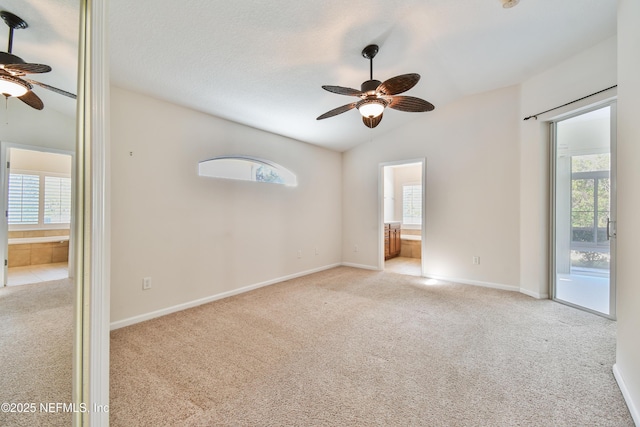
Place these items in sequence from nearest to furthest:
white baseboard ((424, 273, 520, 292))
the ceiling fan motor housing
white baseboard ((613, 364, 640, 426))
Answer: white baseboard ((613, 364, 640, 426))
the ceiling fan motor housing
white baseboard ((424, 273, 520, 292))

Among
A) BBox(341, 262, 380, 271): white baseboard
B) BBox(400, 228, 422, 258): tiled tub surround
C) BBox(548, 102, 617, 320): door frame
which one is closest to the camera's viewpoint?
BBox(548, 102, 617, 320): door frame

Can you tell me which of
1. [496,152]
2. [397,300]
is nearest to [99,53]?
[397,300]

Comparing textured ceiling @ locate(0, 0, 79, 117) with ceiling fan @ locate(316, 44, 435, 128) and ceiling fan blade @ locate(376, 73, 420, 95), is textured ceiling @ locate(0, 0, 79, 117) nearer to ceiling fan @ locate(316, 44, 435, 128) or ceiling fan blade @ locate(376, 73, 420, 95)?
ceiling fan @ locate(316, 44, 435, 128)

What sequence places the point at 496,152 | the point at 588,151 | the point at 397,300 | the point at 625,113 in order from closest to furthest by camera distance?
the point at 625,113 → the point at 588,151 → the point at 397,300 → the point at 496,152

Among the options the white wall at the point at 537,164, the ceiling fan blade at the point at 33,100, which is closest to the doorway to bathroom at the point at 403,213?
the white wall at the point at 537,164

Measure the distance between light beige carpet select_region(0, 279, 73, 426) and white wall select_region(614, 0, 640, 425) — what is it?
114 inches

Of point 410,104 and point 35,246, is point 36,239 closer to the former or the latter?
point 35,246

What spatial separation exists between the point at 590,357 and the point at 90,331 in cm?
336

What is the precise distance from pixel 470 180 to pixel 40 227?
4.81m

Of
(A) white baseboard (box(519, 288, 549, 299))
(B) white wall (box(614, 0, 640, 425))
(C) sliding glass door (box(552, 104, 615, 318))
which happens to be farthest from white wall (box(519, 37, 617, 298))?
(B) white wall (box(614, 0, 640, 425))

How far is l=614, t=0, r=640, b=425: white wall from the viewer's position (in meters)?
1.58

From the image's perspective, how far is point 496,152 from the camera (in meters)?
4.04

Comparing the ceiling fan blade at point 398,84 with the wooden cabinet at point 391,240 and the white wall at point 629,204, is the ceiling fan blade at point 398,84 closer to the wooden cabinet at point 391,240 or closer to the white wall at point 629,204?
the white wall at point 629,204

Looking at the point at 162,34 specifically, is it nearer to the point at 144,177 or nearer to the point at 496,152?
the point at 144,177
